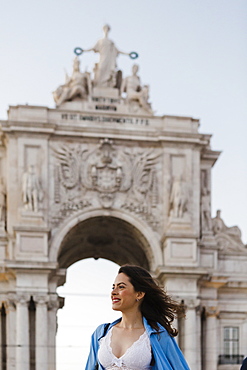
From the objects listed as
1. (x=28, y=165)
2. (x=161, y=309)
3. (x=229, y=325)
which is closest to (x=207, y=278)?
(x=229, y=325)

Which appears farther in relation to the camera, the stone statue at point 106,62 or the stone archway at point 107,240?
the stone statue at point 106,62

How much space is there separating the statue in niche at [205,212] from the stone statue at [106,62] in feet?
21.2

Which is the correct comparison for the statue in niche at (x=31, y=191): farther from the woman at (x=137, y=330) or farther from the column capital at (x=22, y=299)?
the woman at (x=137, y=330)

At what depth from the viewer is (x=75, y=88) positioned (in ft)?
126

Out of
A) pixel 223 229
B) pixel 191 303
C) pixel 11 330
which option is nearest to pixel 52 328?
pixel 11 330

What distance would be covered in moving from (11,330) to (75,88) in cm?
1074

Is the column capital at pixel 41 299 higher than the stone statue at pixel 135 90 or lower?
lower

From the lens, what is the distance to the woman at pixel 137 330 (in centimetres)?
642

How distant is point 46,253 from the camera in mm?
36406

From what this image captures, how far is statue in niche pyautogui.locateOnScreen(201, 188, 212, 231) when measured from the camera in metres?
39.5

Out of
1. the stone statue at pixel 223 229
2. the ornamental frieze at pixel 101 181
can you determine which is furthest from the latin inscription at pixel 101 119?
the stone statue at pixel 223 229

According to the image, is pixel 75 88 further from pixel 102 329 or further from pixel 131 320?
pixel 131 320

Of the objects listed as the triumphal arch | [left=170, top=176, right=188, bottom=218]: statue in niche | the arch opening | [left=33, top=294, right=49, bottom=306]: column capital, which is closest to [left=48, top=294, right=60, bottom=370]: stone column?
the triumphal arch

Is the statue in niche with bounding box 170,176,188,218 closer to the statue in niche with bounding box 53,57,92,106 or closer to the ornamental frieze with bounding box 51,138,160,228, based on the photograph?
the ornamental frieze with bounding box 51,138,160,228
